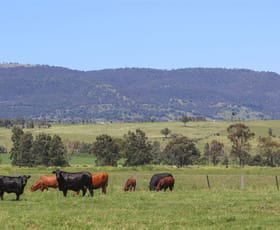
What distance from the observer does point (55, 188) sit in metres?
41.6

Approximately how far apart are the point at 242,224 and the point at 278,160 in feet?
378

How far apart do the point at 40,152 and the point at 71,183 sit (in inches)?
3415

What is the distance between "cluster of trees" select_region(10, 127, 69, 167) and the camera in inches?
4675

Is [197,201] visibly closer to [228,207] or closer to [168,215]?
[228,207]

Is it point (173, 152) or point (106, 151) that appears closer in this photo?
point (106, 151)

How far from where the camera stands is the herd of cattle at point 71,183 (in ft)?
107

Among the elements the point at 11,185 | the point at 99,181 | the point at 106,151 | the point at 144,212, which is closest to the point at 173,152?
the point at 106,151

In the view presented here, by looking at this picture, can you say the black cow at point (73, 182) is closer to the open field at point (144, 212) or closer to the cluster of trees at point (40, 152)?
the open field at point (144, 212)

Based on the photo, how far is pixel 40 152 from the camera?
12056 cm

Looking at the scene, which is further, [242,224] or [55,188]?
[55,188]

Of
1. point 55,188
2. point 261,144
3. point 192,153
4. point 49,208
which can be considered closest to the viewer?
point 49,208

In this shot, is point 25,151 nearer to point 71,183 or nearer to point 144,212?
point 71,183

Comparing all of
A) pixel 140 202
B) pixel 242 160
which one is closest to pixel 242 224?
pixel 140 202

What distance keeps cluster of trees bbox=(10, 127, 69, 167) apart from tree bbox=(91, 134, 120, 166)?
699cm
